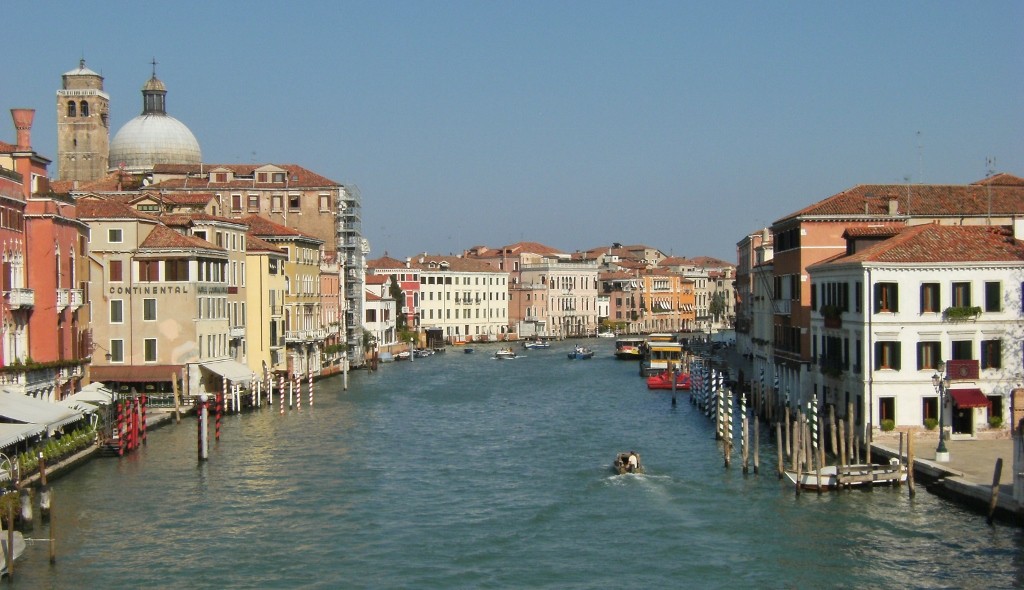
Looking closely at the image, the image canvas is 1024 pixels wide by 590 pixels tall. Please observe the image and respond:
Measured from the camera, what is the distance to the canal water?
15.8 m

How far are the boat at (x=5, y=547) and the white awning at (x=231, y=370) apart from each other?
18.0 metres

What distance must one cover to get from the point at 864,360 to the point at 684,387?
21855 millimetres

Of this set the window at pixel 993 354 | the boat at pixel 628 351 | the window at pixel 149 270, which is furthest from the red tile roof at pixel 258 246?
the window at pixel 993 354

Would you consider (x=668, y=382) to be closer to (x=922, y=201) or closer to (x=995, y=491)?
(x=922, y=201)

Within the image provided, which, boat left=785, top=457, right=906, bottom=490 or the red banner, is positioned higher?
the red banner

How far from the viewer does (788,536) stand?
17.6 meters

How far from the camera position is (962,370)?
21688 millimetres

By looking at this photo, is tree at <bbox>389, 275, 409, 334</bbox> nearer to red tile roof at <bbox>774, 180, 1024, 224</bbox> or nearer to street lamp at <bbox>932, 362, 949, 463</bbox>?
red tile roof at <bbox>774, 180, 1024, 224</bbox>

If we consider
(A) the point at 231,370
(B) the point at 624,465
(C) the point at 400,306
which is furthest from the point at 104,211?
(C) the point at 400,306

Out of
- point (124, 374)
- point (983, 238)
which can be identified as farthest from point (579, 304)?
point (983, 238)

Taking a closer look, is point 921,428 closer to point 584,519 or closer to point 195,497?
point 584,519

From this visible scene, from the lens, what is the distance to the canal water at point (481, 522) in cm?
1584

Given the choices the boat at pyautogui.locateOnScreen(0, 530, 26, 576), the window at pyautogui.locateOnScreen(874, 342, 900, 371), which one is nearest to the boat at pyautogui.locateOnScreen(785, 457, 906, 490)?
the window at pyautogui.locateOnScreen(874, 342, 900, 371)

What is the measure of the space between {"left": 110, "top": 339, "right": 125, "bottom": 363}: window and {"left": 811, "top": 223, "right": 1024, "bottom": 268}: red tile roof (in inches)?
736
